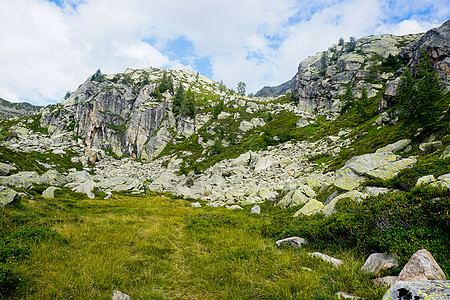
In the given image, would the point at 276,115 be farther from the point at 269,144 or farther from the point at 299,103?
the point at 269,144

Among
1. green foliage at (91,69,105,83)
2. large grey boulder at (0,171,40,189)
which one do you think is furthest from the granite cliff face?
large grey boulder at (0,171,40,189)

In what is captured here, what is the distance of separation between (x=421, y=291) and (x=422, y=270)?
978mm

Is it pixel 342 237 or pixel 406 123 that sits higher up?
pixel 406 123

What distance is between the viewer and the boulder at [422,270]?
348 centimetres

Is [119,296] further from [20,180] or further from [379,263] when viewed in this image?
[20,180]

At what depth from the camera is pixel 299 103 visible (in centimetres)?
11100

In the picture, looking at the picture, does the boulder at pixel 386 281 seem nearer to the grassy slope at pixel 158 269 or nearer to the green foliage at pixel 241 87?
the grassy slope at pixel 158 269

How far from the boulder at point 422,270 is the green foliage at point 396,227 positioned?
44cm

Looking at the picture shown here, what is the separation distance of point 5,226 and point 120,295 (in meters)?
8.08

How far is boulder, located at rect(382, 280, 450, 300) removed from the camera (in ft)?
9.15

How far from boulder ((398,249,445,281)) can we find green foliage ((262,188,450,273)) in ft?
1.44

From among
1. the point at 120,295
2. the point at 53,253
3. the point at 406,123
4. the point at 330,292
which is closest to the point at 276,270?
the point at 330,292

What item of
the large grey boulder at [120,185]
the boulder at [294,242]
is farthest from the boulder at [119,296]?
the large grey boulder at [120,185]

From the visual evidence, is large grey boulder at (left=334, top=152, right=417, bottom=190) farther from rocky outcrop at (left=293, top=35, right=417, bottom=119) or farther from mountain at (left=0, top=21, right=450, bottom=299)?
rocky outcrop at (left=293, top=35, right=417, bottom=119)
